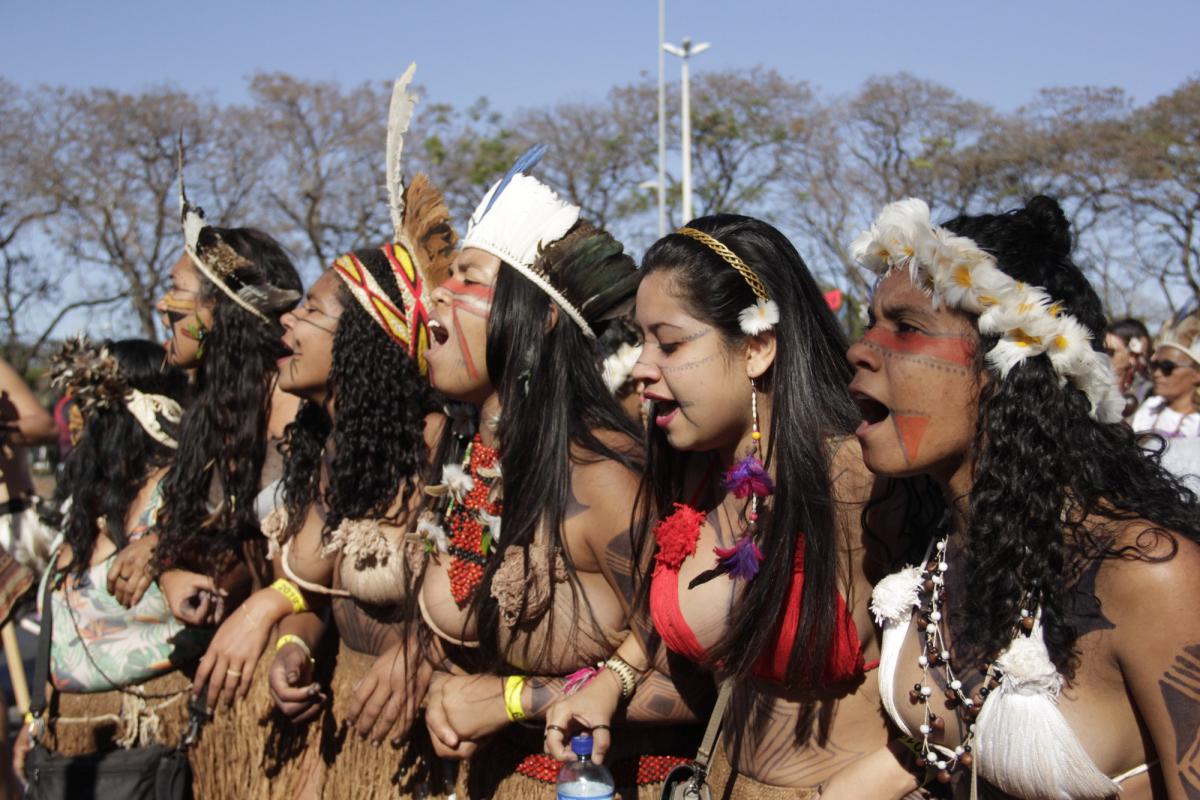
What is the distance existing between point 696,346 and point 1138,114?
21.1 meters

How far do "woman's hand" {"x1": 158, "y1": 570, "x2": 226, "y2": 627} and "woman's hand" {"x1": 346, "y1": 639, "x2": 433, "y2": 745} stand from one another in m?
1.13

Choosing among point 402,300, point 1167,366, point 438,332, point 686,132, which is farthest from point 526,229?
point 686,132

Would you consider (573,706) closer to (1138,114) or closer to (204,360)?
(204,360)

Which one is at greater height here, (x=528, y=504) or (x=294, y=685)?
(x=528, y=504)

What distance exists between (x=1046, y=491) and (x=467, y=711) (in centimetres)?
166

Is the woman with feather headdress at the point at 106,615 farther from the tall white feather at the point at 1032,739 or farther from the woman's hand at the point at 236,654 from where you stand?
the tall white feather at the point at 1032,739

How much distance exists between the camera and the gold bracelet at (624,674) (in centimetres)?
286

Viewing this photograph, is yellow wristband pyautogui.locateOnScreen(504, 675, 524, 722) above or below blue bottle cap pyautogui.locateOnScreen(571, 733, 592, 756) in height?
below

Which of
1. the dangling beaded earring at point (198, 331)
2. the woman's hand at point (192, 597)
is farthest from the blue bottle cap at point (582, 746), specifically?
the dangling beaded earring at point (198, 331)

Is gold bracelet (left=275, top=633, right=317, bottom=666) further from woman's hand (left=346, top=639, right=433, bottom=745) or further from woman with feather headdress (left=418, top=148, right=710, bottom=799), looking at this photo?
woman with feather headdress (left=418, top=148, right=710, bottom=799)

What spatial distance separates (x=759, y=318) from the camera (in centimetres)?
255

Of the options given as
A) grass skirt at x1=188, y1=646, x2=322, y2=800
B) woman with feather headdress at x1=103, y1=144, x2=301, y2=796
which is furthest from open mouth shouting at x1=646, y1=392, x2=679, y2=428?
woman with feather headdress at x1=103, y1=144, x2=301, y2=796

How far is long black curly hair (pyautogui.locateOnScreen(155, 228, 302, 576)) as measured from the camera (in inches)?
173

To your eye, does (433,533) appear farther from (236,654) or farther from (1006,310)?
(1006,310)
